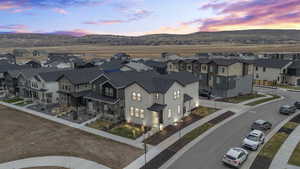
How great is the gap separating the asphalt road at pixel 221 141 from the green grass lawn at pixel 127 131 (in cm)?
848

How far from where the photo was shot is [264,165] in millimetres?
21031

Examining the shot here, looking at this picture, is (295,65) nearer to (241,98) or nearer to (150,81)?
(241,98)

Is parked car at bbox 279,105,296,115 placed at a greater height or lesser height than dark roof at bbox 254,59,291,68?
lesser

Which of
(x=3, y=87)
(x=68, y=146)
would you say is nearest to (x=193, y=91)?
(x=68, y=146)

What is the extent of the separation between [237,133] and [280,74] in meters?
46.8

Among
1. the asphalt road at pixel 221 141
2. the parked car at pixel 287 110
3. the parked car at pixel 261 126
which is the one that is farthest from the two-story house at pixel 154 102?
the parked car at pixel 287 110

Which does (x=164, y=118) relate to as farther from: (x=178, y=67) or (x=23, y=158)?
(x=178, y=67)

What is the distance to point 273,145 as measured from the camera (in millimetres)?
25250

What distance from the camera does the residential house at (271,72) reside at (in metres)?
64.1

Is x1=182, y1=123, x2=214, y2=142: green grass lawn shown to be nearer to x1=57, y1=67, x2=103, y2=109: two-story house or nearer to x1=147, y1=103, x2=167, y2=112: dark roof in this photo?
x1=147, y1=103, x2=167, y2=112: dark roof

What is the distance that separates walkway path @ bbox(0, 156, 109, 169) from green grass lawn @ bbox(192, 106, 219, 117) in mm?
22284

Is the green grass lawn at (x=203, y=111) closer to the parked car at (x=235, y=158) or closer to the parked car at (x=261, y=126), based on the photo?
the parked car at (x=261, y=126)

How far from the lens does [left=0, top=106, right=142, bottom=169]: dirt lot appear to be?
23703mm

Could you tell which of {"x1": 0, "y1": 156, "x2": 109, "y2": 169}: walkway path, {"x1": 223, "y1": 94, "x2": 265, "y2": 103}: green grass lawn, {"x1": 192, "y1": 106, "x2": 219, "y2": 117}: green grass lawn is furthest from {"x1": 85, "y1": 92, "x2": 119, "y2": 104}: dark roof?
{"x1": 223, "y1": 94, "x2": 265, "y2": 103}: green grass lawn
